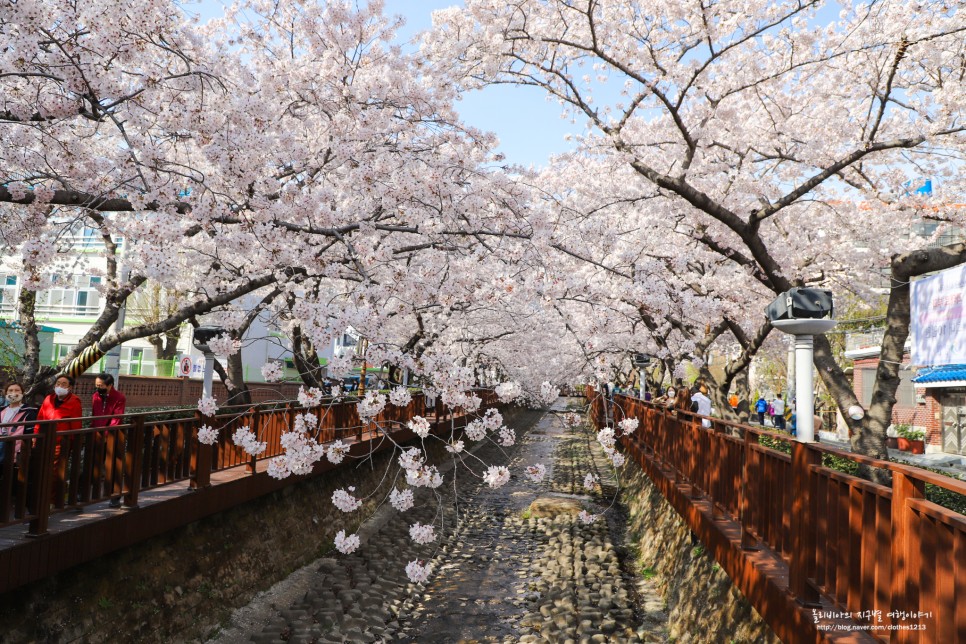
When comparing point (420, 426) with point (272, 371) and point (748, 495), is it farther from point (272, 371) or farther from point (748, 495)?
point (748, 495)

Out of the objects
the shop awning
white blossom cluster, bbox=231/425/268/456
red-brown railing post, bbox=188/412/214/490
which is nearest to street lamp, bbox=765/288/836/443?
white blossom cluster, bbox=231/425/268/456

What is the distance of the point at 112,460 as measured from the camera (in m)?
6.76

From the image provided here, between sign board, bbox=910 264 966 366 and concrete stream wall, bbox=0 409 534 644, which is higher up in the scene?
sign board, bbox=910 264 966 366

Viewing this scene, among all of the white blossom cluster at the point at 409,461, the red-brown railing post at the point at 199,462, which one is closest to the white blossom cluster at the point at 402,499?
the white blossom cluster at the point at 409,461

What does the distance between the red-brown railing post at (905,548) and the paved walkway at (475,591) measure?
12.6 feet

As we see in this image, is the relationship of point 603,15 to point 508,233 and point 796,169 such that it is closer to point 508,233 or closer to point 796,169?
point 508,233

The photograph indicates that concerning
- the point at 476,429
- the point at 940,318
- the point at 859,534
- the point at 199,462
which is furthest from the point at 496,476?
the point at 940,318

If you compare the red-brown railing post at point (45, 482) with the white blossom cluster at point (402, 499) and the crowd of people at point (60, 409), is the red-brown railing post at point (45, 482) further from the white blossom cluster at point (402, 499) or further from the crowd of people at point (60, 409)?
the white blossom cluster at point (402, 499)

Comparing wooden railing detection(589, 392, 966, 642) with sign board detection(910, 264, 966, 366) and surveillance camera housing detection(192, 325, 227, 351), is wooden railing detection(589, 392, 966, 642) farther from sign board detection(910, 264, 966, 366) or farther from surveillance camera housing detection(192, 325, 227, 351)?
surveillance camera housing detection(192, 325, 227, 351)

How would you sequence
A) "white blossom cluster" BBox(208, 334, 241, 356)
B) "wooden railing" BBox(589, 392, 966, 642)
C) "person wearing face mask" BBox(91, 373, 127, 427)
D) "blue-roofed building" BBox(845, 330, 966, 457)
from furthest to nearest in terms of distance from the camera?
"blue-roofed building" BBox(845, 330, 966, 457), "person wearing face mask" BBox(91, 373, 127, 427), "white blossom cluster" BBox(208, 334, 241, 356), "wooden railing" BBox(589, 392, 966, 642)

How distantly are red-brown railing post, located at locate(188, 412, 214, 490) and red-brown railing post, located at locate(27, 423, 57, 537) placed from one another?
7.14ft

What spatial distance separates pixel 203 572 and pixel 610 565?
23.4ft

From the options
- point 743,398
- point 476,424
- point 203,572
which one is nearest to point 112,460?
point 203,572

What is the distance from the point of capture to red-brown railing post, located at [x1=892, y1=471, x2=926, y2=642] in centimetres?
306
